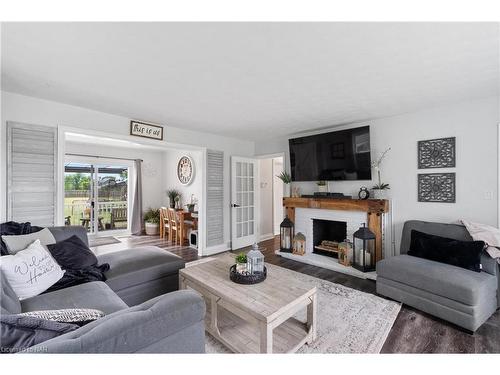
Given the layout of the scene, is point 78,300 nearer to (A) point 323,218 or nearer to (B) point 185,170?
(A) point 323,218

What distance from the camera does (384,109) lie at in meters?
3.03

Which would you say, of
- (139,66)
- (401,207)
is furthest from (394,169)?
(139,66)

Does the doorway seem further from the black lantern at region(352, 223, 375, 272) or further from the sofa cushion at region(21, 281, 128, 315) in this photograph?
the sofa cushion at region(21, 281, 128, 315)

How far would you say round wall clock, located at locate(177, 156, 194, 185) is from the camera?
5.79 m

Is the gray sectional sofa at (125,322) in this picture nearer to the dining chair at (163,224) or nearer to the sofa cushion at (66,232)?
the sofa cushion at (66,232)

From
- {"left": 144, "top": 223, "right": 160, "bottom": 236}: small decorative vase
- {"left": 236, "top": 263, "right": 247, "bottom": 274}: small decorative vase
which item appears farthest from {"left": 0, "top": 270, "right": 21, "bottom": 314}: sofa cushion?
{"left": 144, "top": 223, "right": 160, "bottom": 236}: small decorative vase

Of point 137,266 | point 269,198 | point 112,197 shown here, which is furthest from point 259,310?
point 112,197

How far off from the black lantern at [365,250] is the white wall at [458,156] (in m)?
0.38

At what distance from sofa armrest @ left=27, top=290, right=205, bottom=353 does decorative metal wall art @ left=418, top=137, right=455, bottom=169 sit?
3.31 metres

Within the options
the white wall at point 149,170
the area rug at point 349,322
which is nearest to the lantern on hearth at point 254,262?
the area rug at point 349,322

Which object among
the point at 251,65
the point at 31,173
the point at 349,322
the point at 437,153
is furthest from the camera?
the point at 437,153

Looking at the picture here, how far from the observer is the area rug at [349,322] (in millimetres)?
1796

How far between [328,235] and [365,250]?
3.10 feet

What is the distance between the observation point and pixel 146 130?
3.51 metres
